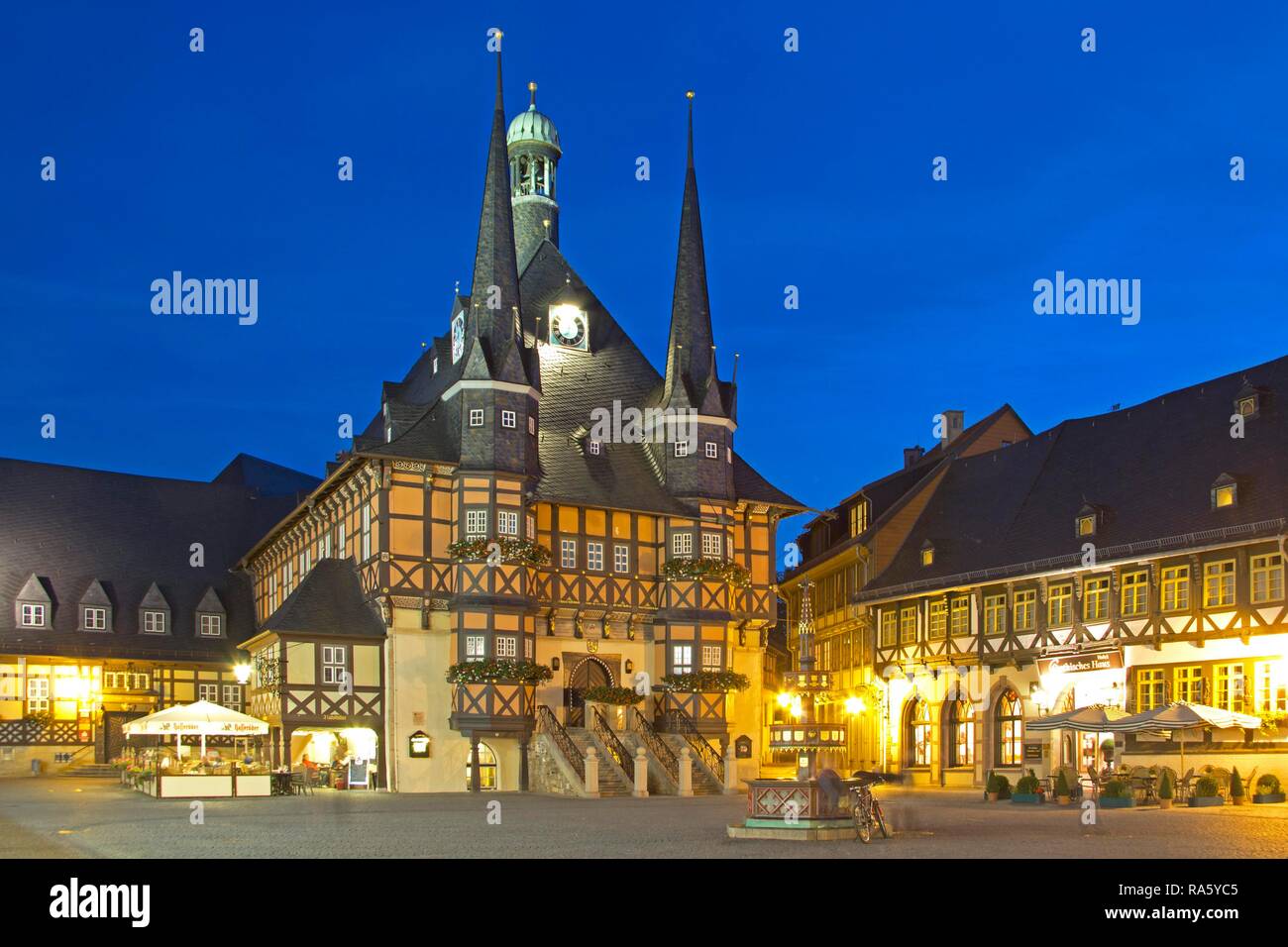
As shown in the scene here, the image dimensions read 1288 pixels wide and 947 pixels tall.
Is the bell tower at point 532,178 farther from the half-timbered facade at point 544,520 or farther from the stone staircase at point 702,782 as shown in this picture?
the stone staircase at point 702,782

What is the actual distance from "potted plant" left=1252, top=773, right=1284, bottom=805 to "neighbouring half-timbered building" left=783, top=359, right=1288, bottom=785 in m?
3.09

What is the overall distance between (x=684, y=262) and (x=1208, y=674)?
20.4 meters

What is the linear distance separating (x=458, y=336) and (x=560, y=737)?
13.1 metres

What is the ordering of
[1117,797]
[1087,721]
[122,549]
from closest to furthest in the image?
[1117,797] → [1087,721] → [122,549]

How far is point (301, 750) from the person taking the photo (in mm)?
51438

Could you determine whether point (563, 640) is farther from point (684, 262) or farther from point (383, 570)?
point (684, 262)

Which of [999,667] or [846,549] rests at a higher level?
[846,549]

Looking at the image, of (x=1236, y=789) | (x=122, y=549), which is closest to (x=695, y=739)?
(x=1236, y=789)

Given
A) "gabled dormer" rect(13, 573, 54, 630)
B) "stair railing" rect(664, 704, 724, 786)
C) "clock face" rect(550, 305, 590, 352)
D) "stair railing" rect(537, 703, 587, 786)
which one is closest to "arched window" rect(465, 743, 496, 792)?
"stair railing" rect(537, 703, 587, 786)

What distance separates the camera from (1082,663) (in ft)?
137

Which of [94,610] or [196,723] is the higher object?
[94,610]

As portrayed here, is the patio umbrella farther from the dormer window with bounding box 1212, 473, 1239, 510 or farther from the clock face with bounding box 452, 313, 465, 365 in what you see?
the clock face with bounding box 452, 313, 465, 365

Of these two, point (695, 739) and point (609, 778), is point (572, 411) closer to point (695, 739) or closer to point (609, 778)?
point (695, 739)
